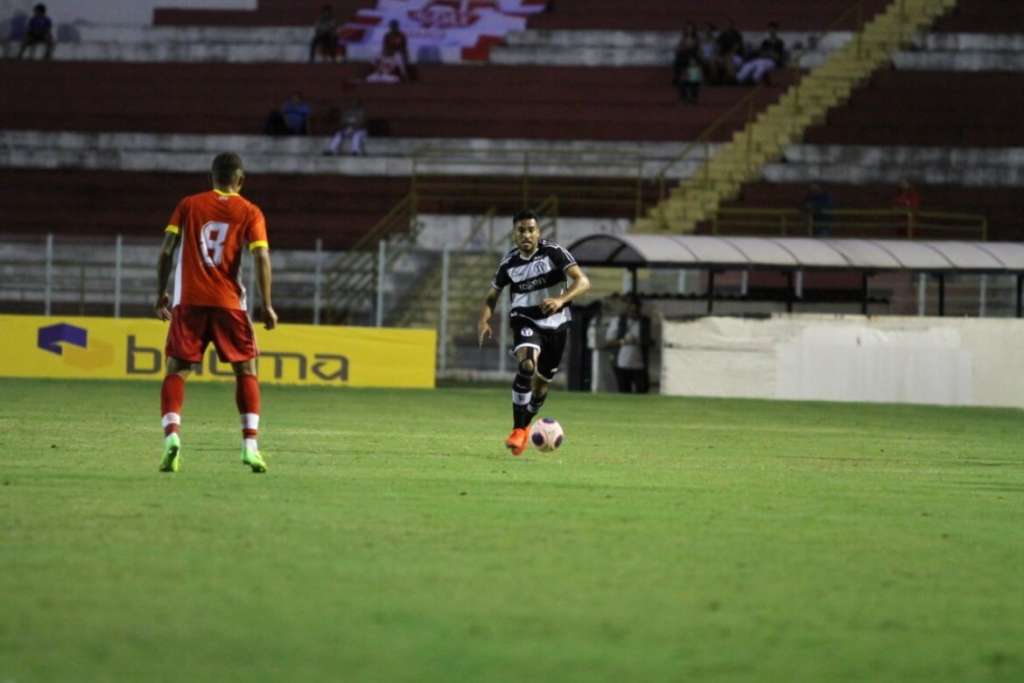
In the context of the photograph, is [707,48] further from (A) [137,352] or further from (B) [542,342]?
(B) [542,342]

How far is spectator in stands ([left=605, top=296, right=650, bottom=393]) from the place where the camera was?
31250 mm

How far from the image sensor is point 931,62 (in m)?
44.1

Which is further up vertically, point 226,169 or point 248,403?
point 226,169

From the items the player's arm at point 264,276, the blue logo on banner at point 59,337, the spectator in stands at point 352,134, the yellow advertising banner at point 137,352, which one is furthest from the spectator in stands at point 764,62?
the player's arm at point 264,276

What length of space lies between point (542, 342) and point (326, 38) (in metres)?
30.5

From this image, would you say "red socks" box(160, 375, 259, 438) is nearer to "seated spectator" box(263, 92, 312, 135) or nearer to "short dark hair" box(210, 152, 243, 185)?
"short dark hair" box(210, 152, 243, 185)

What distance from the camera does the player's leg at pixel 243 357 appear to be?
12.3 metres

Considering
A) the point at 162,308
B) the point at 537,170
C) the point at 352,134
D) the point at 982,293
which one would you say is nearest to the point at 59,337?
the point at 352,134

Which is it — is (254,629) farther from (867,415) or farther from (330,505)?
(867,415)

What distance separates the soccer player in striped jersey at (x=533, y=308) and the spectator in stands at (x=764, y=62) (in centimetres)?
2817

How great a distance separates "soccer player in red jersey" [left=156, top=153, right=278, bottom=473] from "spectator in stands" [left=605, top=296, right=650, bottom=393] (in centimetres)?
1920

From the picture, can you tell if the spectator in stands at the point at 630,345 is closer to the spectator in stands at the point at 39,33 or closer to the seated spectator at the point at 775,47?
the seated spectator at the point at 775,47

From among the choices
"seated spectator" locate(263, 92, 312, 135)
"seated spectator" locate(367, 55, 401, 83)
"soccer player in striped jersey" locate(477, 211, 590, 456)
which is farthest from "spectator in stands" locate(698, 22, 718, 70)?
"soccer player in striped jersey" locate(477, 211, 590, 456)

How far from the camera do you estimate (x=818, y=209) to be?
3691cm
